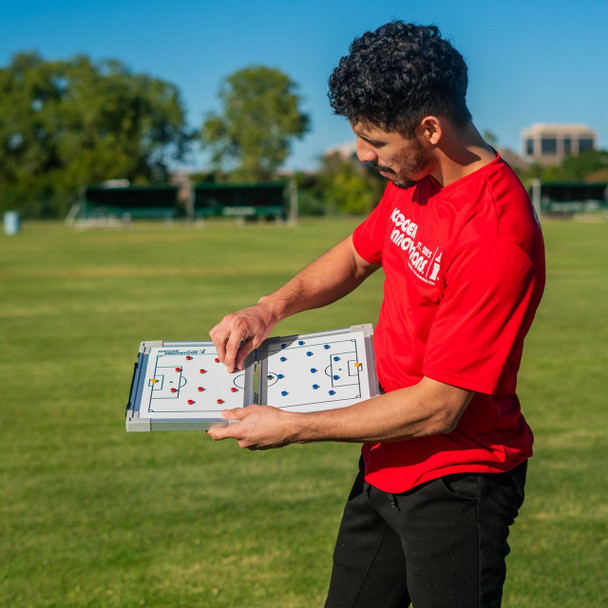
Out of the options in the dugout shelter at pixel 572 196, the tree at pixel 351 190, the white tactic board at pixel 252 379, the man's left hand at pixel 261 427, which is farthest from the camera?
the tree at pixel 351 190

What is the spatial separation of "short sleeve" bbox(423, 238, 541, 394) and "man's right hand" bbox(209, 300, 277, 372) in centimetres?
72

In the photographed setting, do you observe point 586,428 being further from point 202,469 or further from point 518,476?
point 518,476

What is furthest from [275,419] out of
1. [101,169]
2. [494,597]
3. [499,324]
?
[101,169]

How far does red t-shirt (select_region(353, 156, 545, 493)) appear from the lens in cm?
221

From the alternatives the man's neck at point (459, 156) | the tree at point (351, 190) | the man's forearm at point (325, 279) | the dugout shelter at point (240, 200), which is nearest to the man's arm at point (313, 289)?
the man's forearm at point (325, 279)

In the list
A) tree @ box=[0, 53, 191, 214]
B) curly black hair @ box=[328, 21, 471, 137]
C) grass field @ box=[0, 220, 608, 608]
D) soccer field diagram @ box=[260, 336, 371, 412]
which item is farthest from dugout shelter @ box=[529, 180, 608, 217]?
curly black hair @ box=[328, 21, 471, 137]

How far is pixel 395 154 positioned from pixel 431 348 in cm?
54

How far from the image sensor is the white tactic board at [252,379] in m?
2.63

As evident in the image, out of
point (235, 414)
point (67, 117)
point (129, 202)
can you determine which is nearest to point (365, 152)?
point (235, 414)

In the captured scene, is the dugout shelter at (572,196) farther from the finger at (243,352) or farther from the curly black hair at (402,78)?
the curly black hair at (402,78)

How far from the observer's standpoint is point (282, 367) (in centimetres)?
280

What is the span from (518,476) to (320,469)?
3.91 metres

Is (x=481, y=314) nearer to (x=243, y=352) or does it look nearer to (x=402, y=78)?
(x=402, y=78)

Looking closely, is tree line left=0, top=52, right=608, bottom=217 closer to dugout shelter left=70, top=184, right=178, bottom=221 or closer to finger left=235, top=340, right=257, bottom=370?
dugout shelter left=70, top=184, right=178, bottom=221
